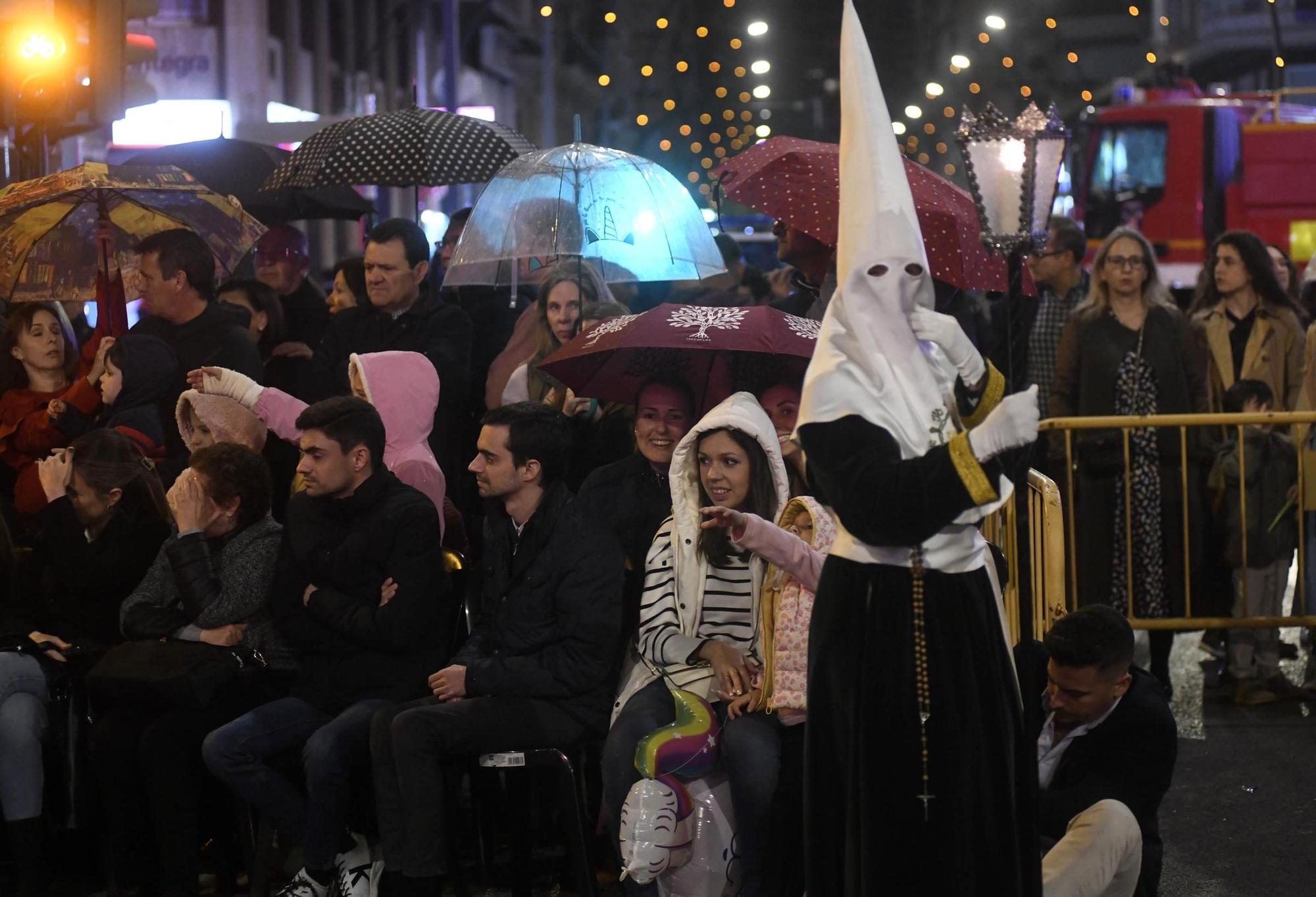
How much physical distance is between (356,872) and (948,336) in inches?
120

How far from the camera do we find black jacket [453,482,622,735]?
19.3 ft

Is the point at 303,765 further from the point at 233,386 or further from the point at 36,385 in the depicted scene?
the point at 36,385

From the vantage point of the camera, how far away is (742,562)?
5898 millimetres

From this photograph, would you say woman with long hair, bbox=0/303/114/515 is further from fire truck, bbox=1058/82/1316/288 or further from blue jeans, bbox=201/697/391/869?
fire truck, bbox=1058/82/1316/288

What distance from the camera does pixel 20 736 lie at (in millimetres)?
6242

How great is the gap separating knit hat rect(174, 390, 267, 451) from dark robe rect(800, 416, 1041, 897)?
11.3ft

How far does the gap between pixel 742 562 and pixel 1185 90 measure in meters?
18.2

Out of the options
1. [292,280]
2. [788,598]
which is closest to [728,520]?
[788,598]

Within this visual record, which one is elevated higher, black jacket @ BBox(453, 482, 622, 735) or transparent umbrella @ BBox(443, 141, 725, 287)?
transparent umbrella @ BBox(443, 141, 725, 287)

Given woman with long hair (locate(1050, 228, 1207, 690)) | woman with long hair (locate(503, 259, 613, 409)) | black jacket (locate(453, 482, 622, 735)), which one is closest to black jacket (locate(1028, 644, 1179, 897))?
black jacket (locate(453, 482, 622, 735))

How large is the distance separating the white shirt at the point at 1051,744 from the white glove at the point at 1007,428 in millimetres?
1649

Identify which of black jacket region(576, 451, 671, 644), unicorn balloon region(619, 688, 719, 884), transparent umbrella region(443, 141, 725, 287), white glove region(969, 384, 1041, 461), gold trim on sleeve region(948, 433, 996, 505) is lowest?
unicorn balloon region(619, 688, 719, 884)

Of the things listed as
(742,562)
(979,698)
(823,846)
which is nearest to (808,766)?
(823,846)

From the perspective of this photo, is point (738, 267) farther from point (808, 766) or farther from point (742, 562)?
point (808, 766)
